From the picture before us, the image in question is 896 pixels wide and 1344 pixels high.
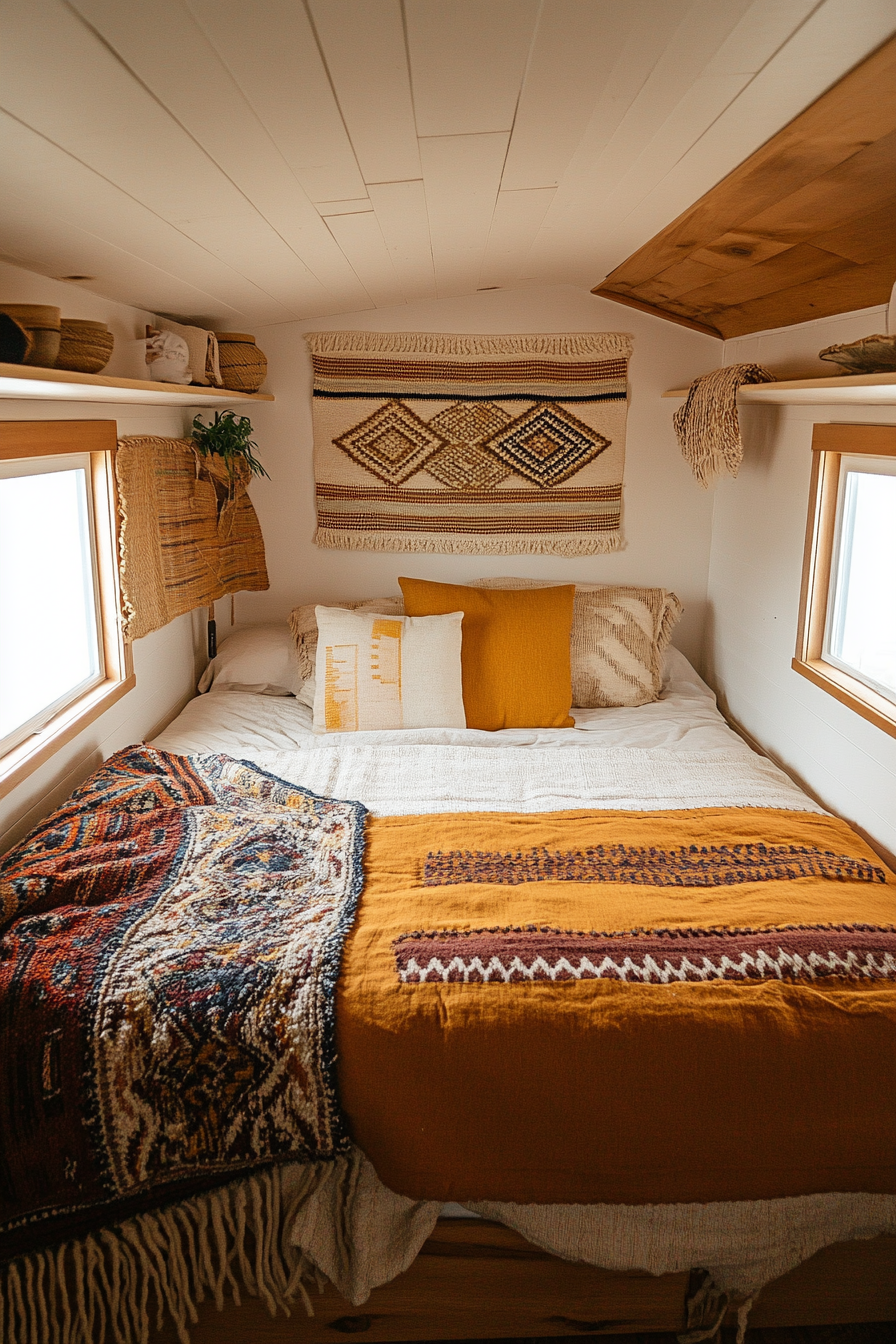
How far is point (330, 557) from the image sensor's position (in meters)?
3.56

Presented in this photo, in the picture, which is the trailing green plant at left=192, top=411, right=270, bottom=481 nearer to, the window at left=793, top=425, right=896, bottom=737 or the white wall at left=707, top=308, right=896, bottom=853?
the white wall at left=707, top=308, right=896, bottom=853

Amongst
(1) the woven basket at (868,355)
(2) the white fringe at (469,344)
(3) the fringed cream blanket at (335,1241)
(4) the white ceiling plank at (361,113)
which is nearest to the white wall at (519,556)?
(2) the white fringe at (469,344)

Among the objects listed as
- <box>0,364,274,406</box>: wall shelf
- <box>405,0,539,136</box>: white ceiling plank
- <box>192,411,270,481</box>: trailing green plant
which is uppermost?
<box>405,0,539,136</box>: white ceiling plank

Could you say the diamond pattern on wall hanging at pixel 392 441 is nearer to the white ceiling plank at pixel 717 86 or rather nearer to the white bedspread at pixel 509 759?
the white bedspread at pixel 509 759

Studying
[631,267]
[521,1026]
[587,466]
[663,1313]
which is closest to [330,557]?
[587,466]

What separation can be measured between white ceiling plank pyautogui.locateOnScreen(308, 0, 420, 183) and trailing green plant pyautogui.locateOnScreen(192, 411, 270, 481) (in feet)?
5.49

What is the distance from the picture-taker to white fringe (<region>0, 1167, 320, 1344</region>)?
139 cm

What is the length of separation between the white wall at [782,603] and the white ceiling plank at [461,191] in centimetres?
93

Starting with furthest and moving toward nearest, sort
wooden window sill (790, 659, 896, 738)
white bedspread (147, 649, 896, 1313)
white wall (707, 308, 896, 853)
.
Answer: white wall (707, 308, 896, 853) < wooden window sill (790, 659, 896, 738) < white bedspread (147, 649, 896, 1313)

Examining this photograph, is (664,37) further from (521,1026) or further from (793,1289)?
(793,1289)

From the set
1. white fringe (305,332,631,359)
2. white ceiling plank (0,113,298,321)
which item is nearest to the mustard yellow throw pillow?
white fringe (305,332,631,359)

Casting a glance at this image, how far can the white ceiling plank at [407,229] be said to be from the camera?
1.76 meters

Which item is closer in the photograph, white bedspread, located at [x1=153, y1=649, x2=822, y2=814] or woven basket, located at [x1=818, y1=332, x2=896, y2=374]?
woven basket, located at [x1=818, y1=332, x2=896, y2=374]

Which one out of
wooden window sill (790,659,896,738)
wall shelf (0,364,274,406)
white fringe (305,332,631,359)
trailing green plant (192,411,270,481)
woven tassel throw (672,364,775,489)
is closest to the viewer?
wall shelf (0,364,274,406)
